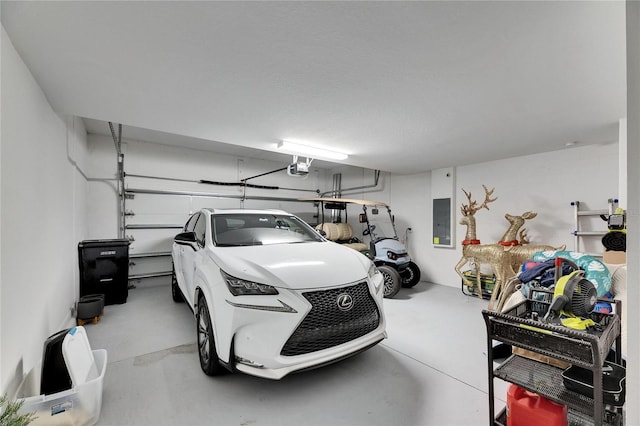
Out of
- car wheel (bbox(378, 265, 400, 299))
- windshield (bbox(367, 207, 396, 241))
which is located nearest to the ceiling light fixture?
car wheel (bbox(378, 265, 400, 299))

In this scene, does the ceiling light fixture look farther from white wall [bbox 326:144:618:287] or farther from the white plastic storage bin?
the white plastic storage bin

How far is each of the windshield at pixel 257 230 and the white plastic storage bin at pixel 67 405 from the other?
1.31 metres

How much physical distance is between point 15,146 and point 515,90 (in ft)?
12.4

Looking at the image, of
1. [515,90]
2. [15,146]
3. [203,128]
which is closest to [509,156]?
[515,90]

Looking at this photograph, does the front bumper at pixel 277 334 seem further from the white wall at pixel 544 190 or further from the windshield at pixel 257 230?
the white wall at pixel 544 190

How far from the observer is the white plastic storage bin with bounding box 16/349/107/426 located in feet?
4.97

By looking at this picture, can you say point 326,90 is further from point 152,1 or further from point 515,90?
point 515,90

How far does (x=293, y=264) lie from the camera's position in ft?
7.07

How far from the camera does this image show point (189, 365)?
242 cm

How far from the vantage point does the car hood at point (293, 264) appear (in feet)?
6.49

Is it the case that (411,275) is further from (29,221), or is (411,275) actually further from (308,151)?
(29,221)

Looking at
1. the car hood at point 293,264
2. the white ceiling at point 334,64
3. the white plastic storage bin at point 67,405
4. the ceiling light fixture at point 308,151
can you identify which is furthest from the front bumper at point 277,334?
the ceiling light fixture at point 308,151

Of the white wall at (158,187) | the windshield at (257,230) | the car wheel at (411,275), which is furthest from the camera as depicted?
the car wheel at (411,275)

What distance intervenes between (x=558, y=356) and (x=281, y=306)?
61.5 inches
